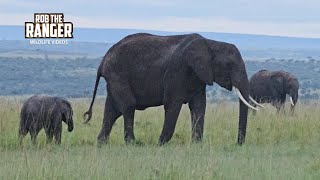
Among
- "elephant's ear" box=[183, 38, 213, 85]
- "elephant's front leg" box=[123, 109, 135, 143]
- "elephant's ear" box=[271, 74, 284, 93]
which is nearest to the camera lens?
"elephant's ear" box=[183, 38, 213, 85]

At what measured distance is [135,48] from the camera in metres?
16.6

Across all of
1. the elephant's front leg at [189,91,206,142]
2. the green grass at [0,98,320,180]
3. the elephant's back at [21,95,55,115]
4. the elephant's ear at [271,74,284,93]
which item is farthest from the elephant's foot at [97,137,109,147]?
the elephant's ear at [271,74,284,93]

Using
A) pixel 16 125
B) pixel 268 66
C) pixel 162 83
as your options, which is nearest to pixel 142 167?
pixel 162 83

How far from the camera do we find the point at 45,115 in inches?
640

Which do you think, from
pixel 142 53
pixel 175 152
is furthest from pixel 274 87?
pixel 175 152

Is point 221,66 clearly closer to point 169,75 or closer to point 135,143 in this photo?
point 169,75

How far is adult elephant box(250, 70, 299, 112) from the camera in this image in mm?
30109

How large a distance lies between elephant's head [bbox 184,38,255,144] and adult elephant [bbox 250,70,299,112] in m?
14.0

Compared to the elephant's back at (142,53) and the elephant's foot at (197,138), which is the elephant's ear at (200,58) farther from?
the elephant's foot at (197,138)

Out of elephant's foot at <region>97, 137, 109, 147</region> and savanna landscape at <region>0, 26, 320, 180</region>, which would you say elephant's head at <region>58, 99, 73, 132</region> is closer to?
savanna landscape at <region>0, 26, 320, 180</region>

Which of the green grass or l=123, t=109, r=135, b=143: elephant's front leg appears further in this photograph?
l=123, t=109, r=135, b=143: elephant's front leg

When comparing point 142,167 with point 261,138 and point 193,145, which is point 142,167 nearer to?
point 193,145

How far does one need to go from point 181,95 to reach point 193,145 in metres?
1.81

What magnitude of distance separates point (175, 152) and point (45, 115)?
3.67m
